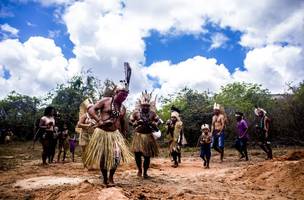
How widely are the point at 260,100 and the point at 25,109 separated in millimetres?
21547

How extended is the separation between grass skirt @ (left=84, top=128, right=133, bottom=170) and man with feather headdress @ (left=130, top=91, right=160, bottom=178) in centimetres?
156

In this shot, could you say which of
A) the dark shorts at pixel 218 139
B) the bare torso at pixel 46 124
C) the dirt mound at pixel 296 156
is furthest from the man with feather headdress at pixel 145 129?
the dark shorts at pixel 218 139

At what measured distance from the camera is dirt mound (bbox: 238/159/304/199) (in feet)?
23.7

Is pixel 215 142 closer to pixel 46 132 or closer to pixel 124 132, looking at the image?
pixel 46 132

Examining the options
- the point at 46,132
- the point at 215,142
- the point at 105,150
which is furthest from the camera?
the point at 215,142

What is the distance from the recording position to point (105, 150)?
6.57 metres

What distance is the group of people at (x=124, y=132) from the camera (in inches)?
261

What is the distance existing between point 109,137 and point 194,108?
18.5 m

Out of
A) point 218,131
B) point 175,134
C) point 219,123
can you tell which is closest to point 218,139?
point 218,131

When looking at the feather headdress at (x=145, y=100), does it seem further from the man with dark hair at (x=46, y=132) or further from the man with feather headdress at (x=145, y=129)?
the man with dark hair at (x=46, y=132)

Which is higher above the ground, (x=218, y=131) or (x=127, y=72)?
(x=127, y=72)

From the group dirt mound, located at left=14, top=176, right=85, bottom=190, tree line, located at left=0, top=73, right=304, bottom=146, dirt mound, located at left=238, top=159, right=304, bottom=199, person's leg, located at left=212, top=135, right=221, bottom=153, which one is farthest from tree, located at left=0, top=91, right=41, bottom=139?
dirt mound, located at left=238, top=159, right=304, bottom=199

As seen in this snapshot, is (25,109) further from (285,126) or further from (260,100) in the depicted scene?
(285,126)

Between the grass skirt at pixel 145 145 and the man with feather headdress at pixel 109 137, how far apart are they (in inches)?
48.9
